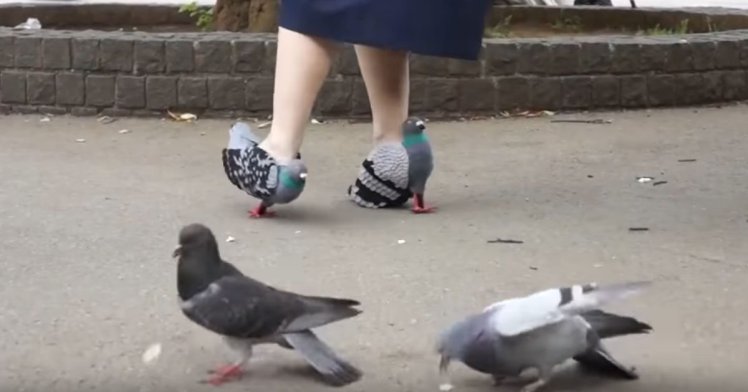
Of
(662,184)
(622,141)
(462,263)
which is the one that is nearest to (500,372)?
(462,263)

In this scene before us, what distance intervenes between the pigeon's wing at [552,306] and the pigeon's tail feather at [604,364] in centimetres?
17

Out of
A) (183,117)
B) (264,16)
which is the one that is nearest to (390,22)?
(183,117)

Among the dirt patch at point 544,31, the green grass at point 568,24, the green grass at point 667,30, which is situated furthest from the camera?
the green grass at point 568,24

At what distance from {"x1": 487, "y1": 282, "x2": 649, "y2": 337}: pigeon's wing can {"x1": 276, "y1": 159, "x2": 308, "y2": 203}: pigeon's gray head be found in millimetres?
1516

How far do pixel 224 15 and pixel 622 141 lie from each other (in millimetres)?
2514

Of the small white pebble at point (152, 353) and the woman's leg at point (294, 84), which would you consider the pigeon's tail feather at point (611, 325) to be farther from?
the woman's leg at point (294, 84)

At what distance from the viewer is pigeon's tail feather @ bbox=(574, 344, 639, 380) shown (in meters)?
2.56

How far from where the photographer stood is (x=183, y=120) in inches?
238

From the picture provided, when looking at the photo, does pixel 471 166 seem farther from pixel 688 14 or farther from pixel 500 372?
pixel 688 14

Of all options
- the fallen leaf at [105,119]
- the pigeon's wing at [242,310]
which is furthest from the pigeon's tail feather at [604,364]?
the fallen leaf at [105,119]

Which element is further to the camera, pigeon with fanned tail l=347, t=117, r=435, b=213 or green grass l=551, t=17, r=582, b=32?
green grass l=551, t=17, r=582, b=32

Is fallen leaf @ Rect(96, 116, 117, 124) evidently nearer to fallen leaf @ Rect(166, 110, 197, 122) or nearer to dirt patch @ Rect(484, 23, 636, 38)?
fallen leaf @ Rect(166, 110, 197, 122)

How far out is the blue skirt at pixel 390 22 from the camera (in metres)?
3.81

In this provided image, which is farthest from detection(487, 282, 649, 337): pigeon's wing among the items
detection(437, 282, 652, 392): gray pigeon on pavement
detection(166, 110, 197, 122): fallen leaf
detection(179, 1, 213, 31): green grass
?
detection(179, 1, 213, 31): green grass
